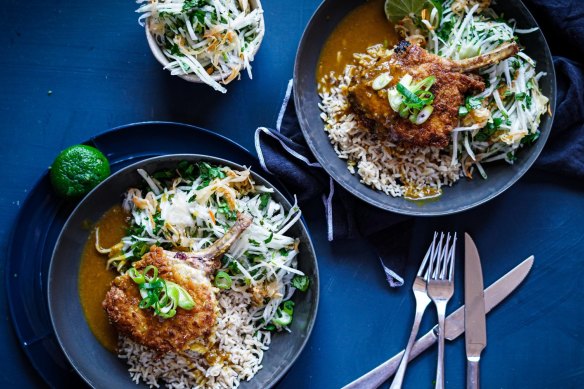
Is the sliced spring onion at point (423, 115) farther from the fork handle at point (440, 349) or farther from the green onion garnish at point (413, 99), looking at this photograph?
the fork handle at point (440, 349)

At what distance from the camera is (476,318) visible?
4.36 metres

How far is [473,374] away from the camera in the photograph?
4352 millimetres

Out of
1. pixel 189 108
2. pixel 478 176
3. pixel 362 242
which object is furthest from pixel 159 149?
pixel 478 176

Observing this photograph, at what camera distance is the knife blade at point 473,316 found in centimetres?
435

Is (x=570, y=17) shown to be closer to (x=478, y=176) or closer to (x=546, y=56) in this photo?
(x=546, y=56)

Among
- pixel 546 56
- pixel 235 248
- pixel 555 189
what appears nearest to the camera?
pixel 235 248

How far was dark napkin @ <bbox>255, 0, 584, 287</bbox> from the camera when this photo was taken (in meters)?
4.20

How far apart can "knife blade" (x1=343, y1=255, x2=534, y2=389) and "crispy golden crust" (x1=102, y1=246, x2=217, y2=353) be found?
116 centimetres

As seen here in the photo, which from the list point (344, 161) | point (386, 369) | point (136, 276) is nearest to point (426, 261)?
point (386, 369)

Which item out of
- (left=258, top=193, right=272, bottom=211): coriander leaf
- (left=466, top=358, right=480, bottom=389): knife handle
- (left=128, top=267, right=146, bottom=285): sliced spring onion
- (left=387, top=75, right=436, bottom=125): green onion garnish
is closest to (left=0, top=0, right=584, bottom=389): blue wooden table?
(left=466, top=358, right=480, bottom=389): knife handle

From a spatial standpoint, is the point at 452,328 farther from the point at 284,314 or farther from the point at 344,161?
the point at 344,161

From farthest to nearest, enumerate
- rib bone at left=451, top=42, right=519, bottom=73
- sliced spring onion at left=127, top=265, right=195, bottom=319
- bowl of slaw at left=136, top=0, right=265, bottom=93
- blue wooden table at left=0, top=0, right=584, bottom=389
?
blue wooden table at left=0, top=0, right=584, bottom=389 → rib bone at left=451, top=42, right=519, bottom=73 → bowl of slaw at left=136, top=0, right=265, bottom=93 → sliced spring onion at left=127, top=265, right=195, bottom=319

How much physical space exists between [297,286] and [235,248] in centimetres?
43

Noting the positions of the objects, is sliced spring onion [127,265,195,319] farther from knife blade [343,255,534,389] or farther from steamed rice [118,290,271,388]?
knife blade [343,255,534,389]
